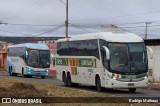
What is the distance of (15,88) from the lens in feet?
71.4

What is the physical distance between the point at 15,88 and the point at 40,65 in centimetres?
2466

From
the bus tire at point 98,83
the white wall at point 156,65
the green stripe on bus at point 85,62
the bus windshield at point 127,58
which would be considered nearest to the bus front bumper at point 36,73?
the white wall at point 156,65

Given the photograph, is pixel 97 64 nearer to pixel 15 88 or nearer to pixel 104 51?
pixel 104 51

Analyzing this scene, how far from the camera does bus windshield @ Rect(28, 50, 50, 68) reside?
151 ft

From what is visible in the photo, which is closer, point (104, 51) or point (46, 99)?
point (46, 99)

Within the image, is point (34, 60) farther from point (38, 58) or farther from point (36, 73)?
point (36, 73)

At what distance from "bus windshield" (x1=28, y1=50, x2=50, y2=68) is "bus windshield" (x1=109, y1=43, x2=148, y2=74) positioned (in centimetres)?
2187

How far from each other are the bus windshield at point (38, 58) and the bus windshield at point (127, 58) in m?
21.9

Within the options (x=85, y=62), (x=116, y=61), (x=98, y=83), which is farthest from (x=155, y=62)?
(x=116, y=61)

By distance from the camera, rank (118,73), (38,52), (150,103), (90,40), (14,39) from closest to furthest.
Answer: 1. (150,103)
2. (118,73)
3. (90,40)
4. (38,52)
5. (14,39)

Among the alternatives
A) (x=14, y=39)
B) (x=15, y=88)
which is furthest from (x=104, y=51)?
(x=14, y=39)

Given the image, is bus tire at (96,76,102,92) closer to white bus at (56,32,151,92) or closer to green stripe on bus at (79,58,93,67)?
white bus at (56,32,151,92)

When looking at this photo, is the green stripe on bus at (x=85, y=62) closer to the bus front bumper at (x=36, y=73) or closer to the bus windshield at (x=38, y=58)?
the bus windshield at (x=38, y=58)

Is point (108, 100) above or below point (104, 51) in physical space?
below
